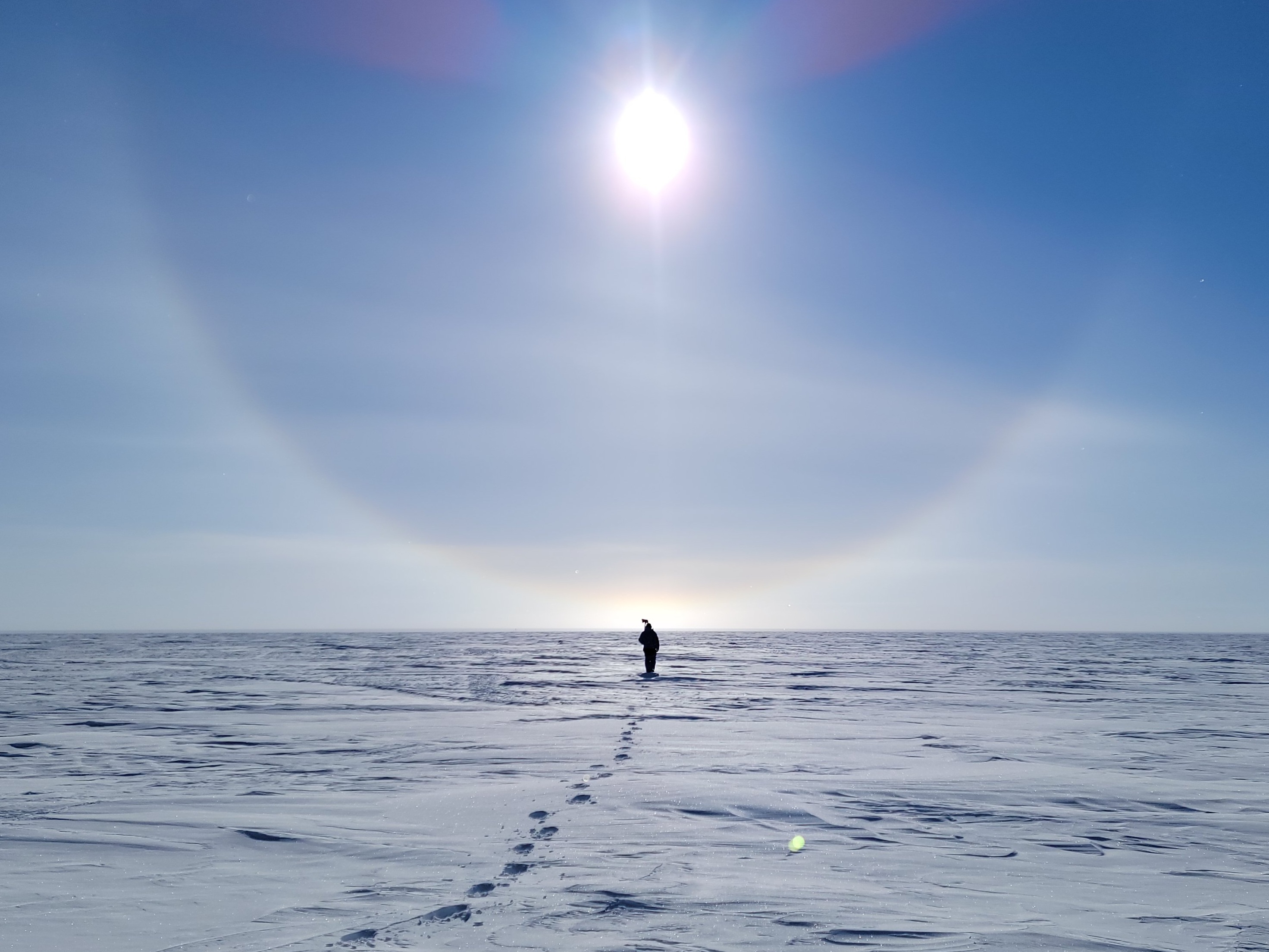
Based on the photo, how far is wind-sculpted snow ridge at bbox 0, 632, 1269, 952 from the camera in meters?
5.97

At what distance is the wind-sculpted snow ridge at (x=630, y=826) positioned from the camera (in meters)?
5.97

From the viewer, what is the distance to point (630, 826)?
8664 millimetres

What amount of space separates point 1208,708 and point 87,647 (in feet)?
201

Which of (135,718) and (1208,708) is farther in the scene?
(1208,708)


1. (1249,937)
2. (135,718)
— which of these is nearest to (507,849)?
(1249,937)

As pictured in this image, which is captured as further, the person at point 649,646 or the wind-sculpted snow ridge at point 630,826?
the person at point 649,646

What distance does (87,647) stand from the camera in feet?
191

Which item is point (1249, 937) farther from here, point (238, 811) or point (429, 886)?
point (238, 811)

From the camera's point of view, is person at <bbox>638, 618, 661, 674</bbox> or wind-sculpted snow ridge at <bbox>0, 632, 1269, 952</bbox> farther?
person at <bbox>638, 618, 661, 674</bbox>

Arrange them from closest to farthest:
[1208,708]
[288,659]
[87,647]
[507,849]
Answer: [507,849]
[1208,708]
[288,659]
[87,647]

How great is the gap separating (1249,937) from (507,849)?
539cm

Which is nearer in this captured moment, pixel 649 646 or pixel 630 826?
pixel 630 826

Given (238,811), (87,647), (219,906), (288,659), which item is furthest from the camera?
(87,647)

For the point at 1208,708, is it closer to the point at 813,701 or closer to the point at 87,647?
the point at 813,701
